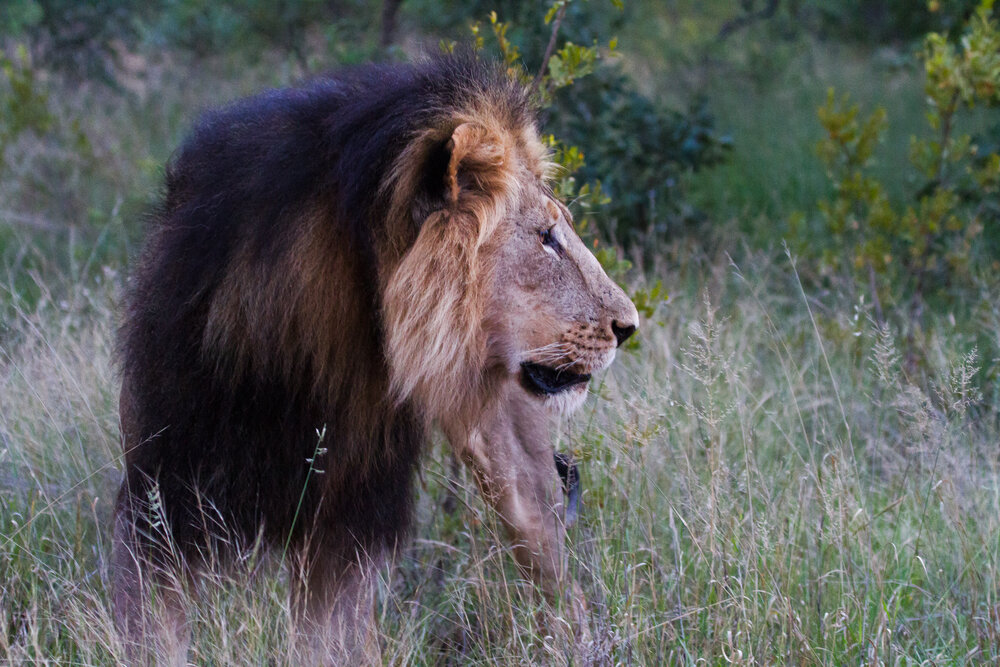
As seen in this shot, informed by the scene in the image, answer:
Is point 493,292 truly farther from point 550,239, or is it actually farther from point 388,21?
point 388,21

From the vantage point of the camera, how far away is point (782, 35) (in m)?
9.94

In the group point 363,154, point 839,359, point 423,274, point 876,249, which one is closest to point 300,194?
point 363,154

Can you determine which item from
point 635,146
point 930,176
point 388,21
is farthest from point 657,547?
point 388,21

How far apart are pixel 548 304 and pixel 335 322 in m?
0.47

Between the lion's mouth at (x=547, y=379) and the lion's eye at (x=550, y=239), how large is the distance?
0.89 ft

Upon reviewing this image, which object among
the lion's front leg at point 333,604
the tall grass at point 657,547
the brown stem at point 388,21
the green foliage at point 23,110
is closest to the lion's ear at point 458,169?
the tall grass at point 657,547

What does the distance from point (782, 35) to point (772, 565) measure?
8226 millimetres

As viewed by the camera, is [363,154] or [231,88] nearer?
[363,154]

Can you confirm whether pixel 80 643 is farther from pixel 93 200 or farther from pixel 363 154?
pixel 93 200

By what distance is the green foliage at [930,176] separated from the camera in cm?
439

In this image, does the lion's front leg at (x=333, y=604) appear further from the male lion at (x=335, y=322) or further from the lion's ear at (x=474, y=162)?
the lion's ear at (x=474, y=162)

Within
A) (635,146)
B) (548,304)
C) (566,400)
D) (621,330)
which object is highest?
(548,304)

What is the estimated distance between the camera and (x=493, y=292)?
2.35 meters

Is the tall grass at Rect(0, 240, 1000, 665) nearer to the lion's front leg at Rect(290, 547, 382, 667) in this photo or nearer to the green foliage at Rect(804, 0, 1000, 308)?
the lion's front leg at Rect(290, 547, 382, 667)
